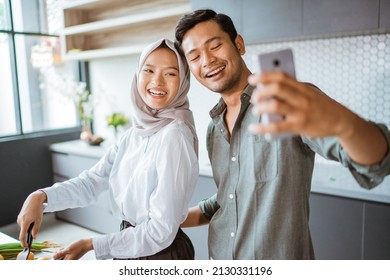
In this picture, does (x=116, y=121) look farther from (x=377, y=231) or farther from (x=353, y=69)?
(x=377, y=231)

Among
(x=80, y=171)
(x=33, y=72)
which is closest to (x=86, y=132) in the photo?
(x=80, y=171)

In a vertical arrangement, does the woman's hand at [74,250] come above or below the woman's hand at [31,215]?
below

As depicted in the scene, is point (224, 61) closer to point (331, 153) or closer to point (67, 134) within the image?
point (331, 153)

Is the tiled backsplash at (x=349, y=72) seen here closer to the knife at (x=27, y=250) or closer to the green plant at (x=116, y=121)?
the knife at (x=27, y=250)

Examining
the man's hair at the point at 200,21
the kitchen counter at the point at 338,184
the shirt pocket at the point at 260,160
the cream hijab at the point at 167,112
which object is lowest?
the kitchen counter at the point at 338,184

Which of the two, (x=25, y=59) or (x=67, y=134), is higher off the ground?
(x=25, y=59)

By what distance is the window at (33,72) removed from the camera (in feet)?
8.09

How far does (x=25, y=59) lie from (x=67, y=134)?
65 centimetres

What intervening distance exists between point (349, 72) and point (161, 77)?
1.26m

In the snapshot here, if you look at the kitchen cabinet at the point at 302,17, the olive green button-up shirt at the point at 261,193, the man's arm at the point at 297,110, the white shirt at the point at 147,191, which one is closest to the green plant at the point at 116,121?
the kitchen cabinet at the point at 302,17

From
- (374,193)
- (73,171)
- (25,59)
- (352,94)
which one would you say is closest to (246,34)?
(352,94)

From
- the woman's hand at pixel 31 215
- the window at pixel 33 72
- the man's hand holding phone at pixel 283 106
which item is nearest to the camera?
the man's hand holding phone at pixel 283 106
